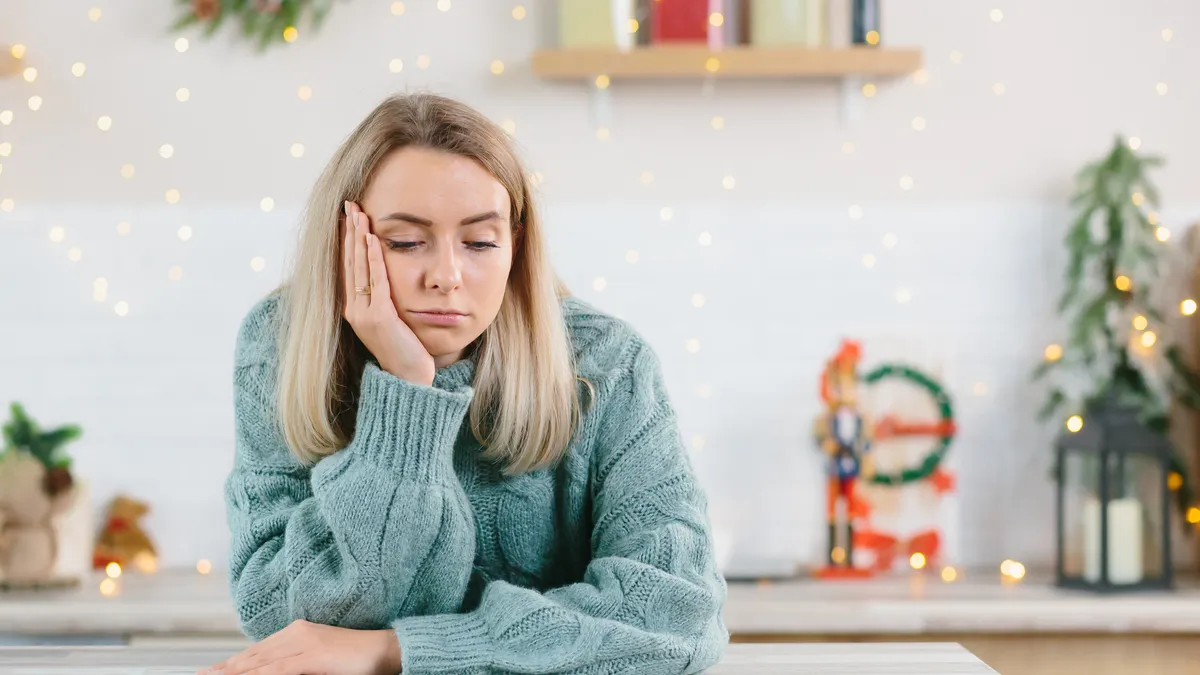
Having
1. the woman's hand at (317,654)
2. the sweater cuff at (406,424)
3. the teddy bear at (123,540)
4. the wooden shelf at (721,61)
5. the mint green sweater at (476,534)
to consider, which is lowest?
the teddy bear at (123,540)

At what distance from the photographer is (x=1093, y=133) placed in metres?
2.40

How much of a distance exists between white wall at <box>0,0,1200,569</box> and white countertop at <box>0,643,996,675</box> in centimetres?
114

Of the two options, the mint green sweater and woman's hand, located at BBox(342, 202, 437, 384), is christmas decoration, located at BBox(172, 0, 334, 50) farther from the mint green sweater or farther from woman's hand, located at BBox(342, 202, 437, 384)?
woman's hand, located at BBox(342, 202, 437, 384)

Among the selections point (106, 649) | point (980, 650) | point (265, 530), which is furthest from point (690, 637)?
point (980, 650)

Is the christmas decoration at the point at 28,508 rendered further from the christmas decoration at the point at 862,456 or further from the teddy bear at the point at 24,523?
the christmas decoration at the point at 862,456

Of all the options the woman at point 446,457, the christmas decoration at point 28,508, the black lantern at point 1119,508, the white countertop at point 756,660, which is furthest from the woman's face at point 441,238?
the black lantern at point 1119,508

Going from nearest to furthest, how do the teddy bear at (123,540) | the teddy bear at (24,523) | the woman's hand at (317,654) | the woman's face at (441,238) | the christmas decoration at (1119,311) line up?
1. the woman's hand at (317,654)
2. the woman's face at (441,238)
3. the teddy bear at (24,523)
4. the christmas decoration at (1119,311)
5. the teddy bear at (123,540)

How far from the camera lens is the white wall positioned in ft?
7.83

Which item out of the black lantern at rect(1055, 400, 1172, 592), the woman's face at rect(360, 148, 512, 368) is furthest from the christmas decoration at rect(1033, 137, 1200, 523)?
the woman's face at rect(360, 148, 512, 368)

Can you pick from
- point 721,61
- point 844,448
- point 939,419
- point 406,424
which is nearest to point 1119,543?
point 939,419

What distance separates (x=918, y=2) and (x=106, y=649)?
189 centimetres

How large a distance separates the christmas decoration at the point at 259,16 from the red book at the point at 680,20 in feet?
2.12

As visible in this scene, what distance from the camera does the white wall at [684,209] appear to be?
2.39 meters

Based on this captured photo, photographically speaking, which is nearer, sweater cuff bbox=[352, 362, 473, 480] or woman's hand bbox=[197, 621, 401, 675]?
Result: woman's hand bbox=[197, 621, 401, 675]
